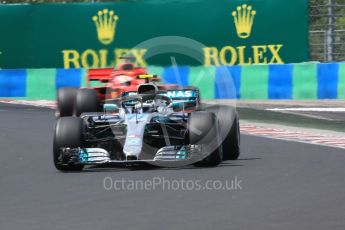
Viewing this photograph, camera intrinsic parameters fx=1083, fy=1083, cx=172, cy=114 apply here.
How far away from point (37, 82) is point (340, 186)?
570 inches

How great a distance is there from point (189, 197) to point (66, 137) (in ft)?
8.87

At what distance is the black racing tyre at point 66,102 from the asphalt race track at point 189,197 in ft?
7.40

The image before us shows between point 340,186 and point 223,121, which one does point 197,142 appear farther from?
point 340,186

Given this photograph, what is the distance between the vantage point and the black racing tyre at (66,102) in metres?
15.9

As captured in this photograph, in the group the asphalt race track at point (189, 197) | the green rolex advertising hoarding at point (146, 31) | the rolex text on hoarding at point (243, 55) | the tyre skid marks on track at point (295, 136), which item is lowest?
the asphalt race track at point (189, 197)

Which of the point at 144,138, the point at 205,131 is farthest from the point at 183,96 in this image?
the point at 205,131

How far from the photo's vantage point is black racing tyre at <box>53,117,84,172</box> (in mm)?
11508

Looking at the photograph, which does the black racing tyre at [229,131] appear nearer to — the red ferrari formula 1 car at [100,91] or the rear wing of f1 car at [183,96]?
the rear wing of f1 car at [183,96]

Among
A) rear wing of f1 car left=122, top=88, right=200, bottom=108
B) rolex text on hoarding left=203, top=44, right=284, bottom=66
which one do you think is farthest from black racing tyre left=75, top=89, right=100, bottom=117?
rolex text on hoarding left=203, top=44, right=284, bottom=66

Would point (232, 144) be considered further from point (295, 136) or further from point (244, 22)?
point (244, 22)

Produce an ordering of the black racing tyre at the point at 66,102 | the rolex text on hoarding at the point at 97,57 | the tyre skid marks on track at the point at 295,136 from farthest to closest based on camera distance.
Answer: the rolex text on hoarding at the point at 97,57 → the black racing tyre at the point at 66,102 → the tyre skid marks on track at the point at 295,136

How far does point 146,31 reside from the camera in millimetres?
23406

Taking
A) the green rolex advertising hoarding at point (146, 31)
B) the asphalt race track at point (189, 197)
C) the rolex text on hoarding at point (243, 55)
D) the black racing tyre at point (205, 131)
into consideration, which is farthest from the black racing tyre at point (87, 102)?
the rolex text on hoarding at point (243, 55)

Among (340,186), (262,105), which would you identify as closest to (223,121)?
(340,186)
